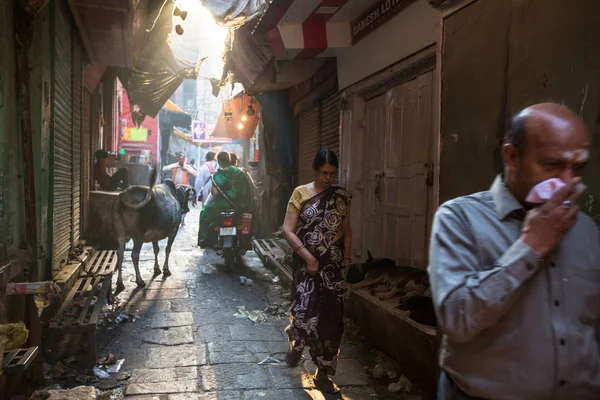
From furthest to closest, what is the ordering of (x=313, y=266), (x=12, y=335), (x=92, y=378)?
(x=92, y=378)
(x=313, y=266)
(x=12, y=335)

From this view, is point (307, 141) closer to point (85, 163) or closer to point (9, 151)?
point (85, 163)

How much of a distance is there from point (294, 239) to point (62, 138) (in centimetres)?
438

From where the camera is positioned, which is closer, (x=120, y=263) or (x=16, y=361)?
(x=16, y=361)

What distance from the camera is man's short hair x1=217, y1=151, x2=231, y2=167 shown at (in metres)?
8.55

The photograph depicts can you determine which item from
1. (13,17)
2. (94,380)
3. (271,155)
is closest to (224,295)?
(94,380)

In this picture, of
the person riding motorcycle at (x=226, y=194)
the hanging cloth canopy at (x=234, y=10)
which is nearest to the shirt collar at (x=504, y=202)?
the hanging cloth canopy at (x=234, y=10)

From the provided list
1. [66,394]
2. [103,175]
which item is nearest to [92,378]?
[66,394]

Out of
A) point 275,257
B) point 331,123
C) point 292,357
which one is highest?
point 331,123

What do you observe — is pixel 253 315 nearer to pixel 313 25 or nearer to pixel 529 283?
pixel 313 25

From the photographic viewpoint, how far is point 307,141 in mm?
9914

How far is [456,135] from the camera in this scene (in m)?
3.07

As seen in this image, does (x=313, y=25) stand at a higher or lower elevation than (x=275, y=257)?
higher

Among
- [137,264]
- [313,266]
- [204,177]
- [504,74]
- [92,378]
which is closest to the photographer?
[504,74]

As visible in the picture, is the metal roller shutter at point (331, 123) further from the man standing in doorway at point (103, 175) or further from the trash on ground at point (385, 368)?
the man standing in doorway at point (103, 175)
